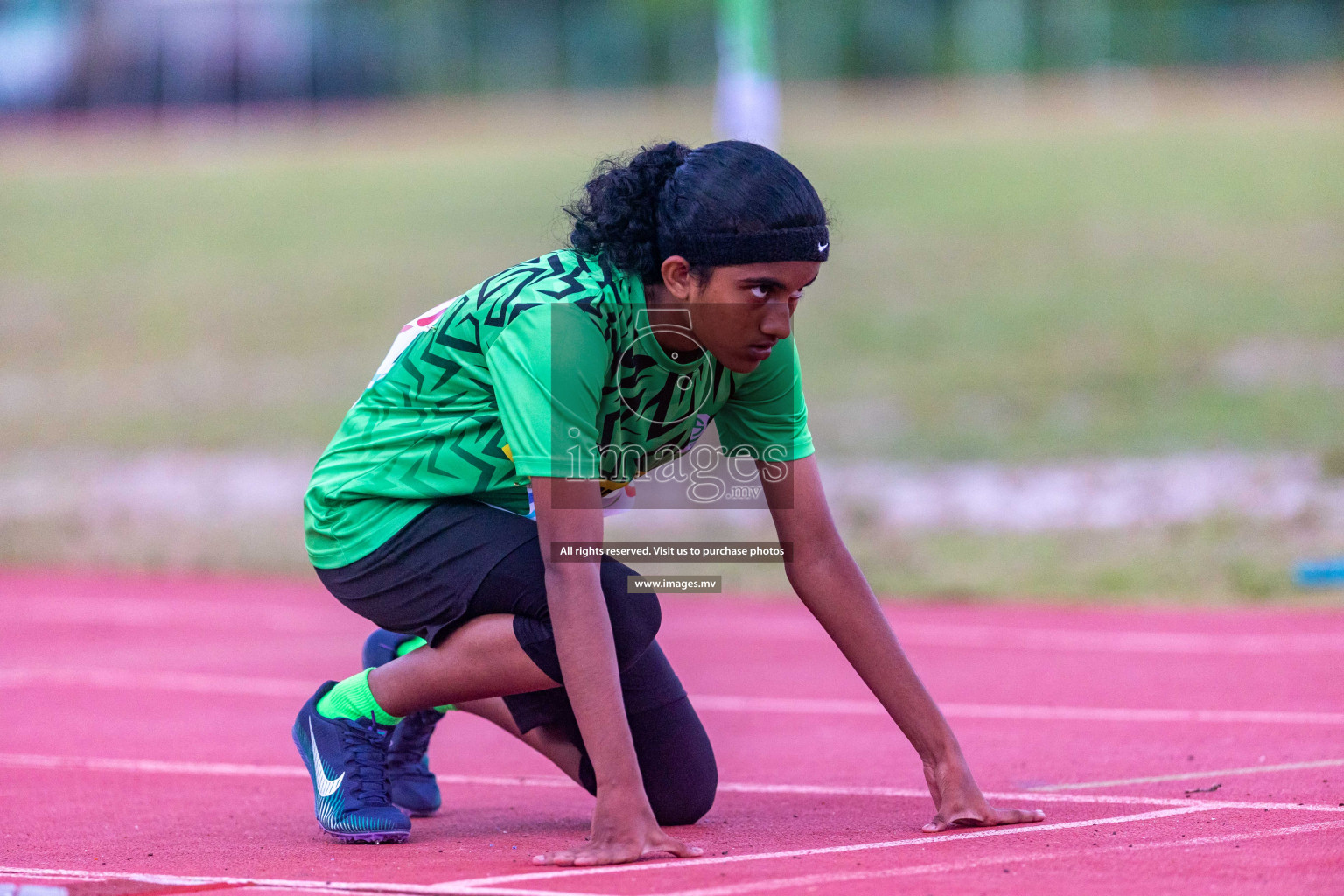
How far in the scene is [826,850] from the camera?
351cm

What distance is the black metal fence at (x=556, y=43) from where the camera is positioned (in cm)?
3656

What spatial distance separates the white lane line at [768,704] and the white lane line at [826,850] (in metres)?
1.48

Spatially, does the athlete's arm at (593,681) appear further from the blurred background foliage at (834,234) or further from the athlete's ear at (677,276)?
the blurred background foliage at (834,234)

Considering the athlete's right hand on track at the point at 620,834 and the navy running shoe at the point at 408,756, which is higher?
the athlete's right hand on track at the point at 620,834

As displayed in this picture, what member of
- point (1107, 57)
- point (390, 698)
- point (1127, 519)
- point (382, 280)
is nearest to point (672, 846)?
point (390, 698)

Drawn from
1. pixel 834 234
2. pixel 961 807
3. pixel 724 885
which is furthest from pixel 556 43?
pixel 724 885

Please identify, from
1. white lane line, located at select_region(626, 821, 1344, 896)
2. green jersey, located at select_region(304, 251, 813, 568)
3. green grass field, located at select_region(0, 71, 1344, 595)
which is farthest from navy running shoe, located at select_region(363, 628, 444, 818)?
green grass field, located at select_region(0, 71, 1344, 595)

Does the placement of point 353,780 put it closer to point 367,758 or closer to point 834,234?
point 367,758

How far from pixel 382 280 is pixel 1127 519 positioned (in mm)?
13622

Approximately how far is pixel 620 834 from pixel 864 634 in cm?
84

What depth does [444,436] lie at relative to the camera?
372 centimetres

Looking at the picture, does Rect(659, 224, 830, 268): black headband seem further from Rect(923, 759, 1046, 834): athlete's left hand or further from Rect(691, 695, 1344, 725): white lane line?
Rect(691, 695, 1344, 725): white lane line

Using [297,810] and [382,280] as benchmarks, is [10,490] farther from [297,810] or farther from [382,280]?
[297,810]

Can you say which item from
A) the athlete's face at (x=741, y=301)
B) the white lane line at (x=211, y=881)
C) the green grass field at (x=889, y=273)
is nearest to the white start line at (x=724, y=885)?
the white lane line at (x=211, y=881)
